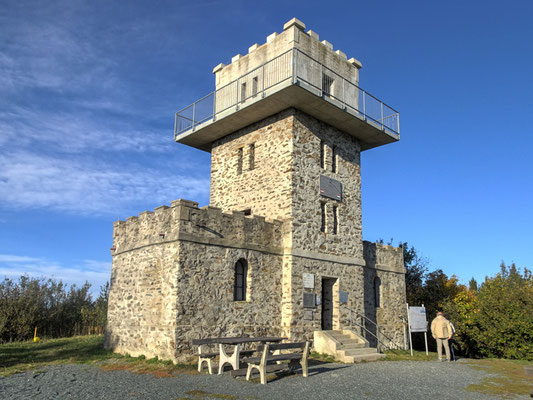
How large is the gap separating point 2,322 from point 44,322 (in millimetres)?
2356

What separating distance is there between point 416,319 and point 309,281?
15.1 ft

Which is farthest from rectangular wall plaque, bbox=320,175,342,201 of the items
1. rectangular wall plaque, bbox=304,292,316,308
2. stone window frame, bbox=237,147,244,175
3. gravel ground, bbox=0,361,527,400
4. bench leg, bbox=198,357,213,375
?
bench leg, bbox=198,357,213,375

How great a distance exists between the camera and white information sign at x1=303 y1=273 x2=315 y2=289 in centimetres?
1428

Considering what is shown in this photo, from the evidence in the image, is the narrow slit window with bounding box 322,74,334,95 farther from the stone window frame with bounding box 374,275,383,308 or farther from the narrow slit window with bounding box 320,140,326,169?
the stone window frame with bounding box 374,275,383,308

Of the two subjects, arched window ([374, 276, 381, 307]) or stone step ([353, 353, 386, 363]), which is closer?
stone step ([353, 353, 386, 363])

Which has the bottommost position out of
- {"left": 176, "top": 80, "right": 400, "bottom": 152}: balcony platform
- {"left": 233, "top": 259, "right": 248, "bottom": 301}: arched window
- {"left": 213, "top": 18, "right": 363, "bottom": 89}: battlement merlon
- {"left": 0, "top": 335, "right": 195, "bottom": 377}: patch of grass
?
{"left": 0, "top": 335, "right": 195, "bottom": 377}: patch of grass

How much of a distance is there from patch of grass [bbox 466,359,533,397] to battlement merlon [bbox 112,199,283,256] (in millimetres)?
6601

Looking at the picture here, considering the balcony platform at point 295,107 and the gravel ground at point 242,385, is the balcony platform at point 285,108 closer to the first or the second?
the balcony platform at point 295,107

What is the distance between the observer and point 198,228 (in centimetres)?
1232

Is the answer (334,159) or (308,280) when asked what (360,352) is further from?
(334,159)

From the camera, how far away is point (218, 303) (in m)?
12.3

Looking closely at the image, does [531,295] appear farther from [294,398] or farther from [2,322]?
[2,322]

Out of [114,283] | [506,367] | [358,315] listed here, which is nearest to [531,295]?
[506,367]

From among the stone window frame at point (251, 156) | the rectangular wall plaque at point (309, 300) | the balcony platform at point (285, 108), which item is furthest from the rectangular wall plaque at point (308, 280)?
the balcony platform at point (285, 108)
